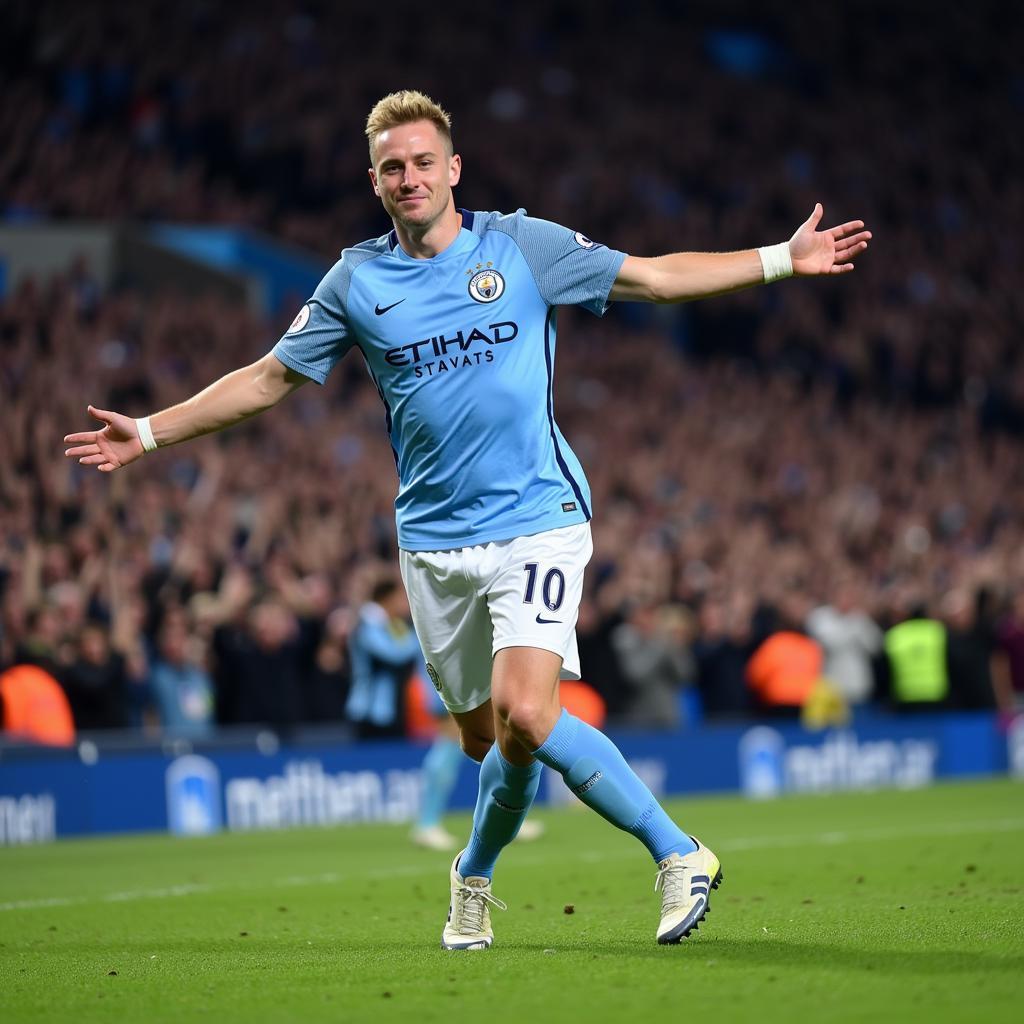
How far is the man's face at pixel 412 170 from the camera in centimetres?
627

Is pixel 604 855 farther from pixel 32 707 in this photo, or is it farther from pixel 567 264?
pixel 567 264

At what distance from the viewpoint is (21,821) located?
14.6m

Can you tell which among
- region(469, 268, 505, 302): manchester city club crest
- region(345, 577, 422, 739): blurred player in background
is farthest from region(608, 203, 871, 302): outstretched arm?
region(345, 577, 422, 739): blurred player in background

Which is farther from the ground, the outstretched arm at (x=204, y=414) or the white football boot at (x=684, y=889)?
the outstretched arm at (x=204, y=414)

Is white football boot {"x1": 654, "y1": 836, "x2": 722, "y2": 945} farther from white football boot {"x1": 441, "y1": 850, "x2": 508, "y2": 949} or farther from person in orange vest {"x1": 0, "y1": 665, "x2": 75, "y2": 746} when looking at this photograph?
person in orange vest {"x1": 0, "y1": 665, "x2": 75, "y2": 746}

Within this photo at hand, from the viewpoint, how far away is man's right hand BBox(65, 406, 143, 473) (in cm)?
649

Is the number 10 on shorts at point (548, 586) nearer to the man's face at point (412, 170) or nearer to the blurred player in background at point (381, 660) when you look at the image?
the man's face at point (412, 170)

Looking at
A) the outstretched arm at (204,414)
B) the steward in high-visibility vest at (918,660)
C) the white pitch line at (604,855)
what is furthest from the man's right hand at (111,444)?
the steward in high-visibility vest at (918,660)

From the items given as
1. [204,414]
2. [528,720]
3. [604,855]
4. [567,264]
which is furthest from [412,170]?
[604,855]

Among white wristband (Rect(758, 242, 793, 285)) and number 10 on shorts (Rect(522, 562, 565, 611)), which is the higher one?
white wristband (Rect(758, 242, 793, 285))

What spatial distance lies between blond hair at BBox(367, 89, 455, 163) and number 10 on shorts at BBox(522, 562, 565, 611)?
Result: 1.41 m

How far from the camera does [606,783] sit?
20.4 ft

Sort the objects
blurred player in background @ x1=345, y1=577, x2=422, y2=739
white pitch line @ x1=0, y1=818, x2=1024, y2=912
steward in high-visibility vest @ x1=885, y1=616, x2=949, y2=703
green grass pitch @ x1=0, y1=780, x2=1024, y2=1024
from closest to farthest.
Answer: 1. green grass pitch @ x1=0, y1=780, x2=1024, y2=1024
2. white pitch line @ x1=0, y1=818, x2=1024, y2=912
3. blurred player in background @ x1=345, y1=577, x2=422, y2=739
4. steward in high-visibility vest @ x1=885, y1=616, x2=949, y2=703

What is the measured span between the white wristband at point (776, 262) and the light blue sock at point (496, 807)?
1782 mm
